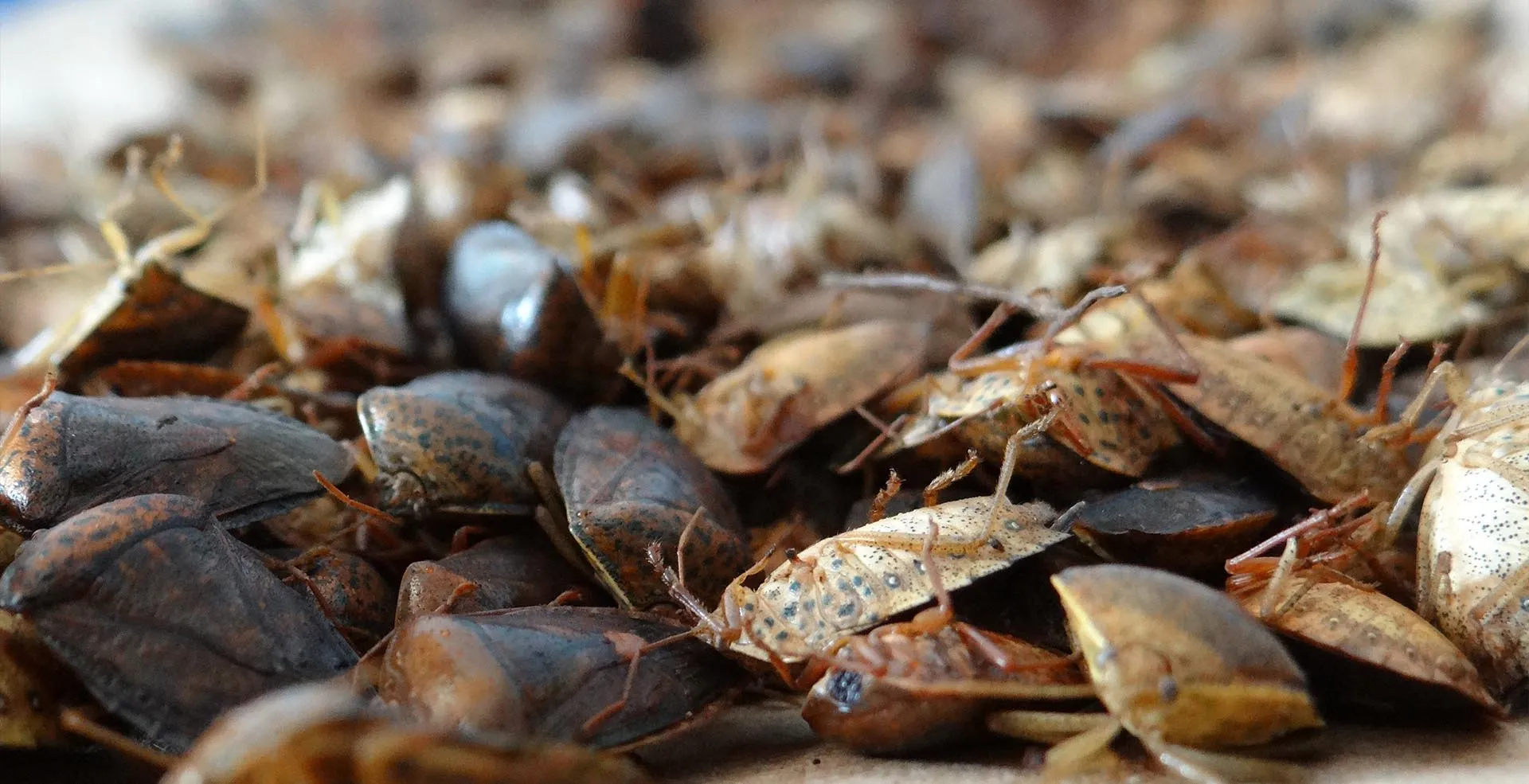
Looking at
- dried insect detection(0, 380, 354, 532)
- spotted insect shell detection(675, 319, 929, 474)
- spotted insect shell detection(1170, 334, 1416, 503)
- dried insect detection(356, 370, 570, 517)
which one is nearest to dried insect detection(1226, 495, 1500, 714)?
spotted insect shell detection(1170, 334, 1416, 503)

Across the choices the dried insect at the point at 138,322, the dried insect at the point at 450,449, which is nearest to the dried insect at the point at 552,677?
the dried insect at the point at 450,449

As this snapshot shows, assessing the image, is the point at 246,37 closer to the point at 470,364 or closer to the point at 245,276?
the point at 245,276

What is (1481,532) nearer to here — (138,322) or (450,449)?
(450,449)

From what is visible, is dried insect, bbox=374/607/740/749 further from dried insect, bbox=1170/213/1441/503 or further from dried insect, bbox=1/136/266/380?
dried insect, bbox=1/136/266/380

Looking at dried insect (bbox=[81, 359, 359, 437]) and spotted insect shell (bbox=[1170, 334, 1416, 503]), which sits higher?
spotted insect shell (bbox=[1170, 334, 1416, 503])

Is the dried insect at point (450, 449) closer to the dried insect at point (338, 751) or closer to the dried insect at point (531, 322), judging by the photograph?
the dried insect at point (531, 322)
